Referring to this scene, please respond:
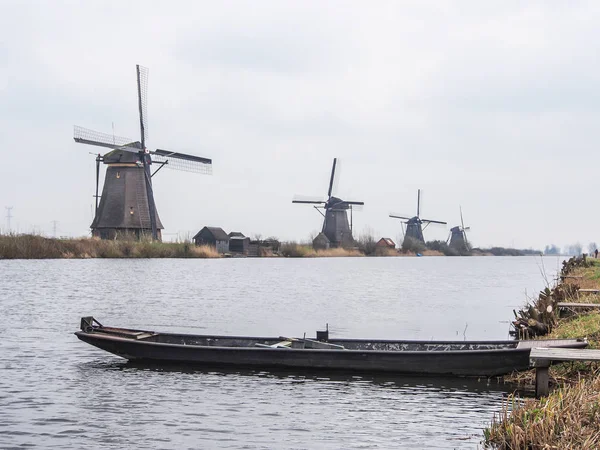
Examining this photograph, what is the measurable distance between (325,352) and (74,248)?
5185 centimetres

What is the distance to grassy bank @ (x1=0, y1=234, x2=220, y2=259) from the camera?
60500mm

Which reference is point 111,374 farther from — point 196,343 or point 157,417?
point 157,417

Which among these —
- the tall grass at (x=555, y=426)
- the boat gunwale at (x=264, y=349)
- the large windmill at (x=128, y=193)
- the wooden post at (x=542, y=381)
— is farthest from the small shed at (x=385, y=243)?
the tall grass at (x=555, y=426)

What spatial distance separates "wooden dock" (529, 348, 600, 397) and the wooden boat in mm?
1383

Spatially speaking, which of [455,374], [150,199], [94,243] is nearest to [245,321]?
[455,374]

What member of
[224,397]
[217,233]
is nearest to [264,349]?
[224,397]

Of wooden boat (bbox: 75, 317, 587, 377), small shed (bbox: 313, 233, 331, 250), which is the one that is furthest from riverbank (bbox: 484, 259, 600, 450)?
small shed (bbox: 313, 233, 331, 250)

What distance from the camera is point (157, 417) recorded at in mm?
12406

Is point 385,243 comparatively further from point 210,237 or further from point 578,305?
point 578,305

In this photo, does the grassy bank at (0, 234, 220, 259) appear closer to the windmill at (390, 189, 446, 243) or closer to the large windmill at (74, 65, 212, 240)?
the large windmill at (74, 65, 212, 240)

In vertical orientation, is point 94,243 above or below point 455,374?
above

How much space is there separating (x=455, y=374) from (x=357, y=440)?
4.61 metres

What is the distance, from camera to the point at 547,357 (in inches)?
458

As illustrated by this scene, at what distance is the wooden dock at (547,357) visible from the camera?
11414mm
